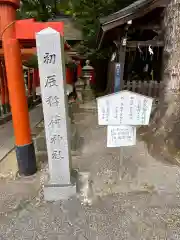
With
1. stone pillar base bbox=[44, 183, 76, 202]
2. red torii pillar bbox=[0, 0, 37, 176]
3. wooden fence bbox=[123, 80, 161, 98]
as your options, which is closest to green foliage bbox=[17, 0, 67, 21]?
wooden fence bbox=[123, 80, 161, 98]

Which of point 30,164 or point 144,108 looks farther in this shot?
point 30,164

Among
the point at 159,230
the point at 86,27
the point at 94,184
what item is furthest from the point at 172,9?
the point at 86,27

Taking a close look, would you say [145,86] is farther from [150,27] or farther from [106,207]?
[106,207]

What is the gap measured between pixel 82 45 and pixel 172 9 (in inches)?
451

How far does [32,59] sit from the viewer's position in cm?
728

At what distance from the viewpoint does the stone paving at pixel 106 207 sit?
2758 mm

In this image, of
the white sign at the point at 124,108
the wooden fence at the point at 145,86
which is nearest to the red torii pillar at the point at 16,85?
the white sign at the point at 124,108

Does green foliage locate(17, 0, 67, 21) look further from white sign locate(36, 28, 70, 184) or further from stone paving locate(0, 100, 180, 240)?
stone paving locate(0, 100, 180, 240)

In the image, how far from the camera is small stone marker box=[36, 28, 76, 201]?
2828 millimetres

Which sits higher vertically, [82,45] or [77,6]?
[77,6]

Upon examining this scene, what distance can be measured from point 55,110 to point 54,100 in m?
0.14

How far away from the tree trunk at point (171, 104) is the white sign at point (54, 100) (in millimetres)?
2200

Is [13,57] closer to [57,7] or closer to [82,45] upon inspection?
[82,45]

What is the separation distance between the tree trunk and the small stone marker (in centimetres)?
213
